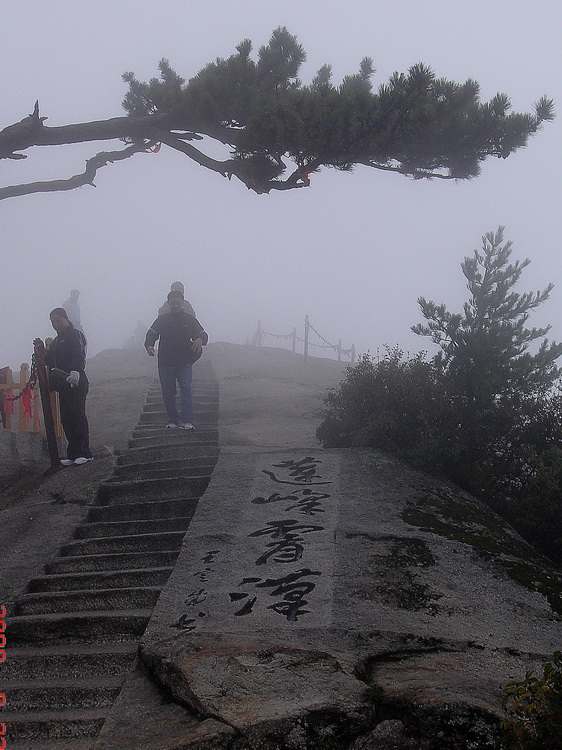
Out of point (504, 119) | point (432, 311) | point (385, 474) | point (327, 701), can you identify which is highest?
point (504, 119)

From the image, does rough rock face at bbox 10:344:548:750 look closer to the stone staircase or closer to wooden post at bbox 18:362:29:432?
the stone staircase

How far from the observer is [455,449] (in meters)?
7.05

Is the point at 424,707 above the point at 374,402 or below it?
below

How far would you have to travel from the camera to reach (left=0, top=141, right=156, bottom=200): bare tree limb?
9.10 metres

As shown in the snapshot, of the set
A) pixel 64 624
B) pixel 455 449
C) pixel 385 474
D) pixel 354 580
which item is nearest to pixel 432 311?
pixel 455 449

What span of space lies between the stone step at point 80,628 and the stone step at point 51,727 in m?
0.76

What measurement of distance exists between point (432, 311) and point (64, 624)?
549 cm

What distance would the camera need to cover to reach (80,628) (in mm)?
4848

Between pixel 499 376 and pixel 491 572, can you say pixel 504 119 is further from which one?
pixel 491 572

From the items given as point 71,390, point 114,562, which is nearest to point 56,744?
point 114,562

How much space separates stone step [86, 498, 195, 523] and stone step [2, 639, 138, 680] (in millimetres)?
1890

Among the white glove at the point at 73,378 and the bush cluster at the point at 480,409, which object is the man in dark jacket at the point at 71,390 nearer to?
the white glove at the point at 73,378

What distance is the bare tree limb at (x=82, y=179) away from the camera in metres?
9.10

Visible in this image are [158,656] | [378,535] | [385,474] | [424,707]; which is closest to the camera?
[424,707]
